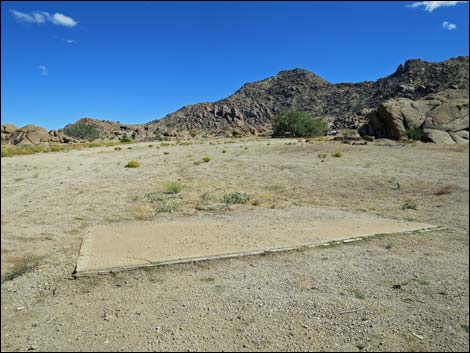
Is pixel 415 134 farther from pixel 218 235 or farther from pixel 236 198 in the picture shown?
pixel 218 235

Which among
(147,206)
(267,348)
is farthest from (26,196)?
(267,348)

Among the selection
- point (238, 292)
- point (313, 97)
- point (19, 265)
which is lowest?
point (238, 292)

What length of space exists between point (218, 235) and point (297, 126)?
45.1 m

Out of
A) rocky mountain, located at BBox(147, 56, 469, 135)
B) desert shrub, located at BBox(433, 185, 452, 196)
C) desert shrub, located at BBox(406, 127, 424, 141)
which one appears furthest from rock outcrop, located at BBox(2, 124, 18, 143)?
→ desert shrub, located at BBox(433, 185, 452, 196)

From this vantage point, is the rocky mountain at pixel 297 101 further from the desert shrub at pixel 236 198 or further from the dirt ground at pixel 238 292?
the dirt ground at pixel 238 292

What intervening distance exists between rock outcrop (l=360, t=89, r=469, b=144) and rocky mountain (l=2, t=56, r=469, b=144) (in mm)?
29834

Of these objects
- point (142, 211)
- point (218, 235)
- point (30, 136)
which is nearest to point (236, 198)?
point (142, 211)

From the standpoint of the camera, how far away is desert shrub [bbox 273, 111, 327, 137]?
167ft

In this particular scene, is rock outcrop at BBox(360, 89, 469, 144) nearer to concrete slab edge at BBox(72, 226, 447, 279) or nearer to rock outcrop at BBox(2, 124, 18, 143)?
concrete slab edge at BBox(72, 226, 447, 279)

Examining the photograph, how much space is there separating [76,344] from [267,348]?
178cm

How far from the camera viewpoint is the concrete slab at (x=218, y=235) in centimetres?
610

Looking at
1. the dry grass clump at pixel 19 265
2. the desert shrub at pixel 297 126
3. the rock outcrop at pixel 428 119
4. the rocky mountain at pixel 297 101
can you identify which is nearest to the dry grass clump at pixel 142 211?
the dry grass clump at pixel 19 265

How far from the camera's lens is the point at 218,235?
7465 millimetres

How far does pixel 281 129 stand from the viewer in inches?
2117
